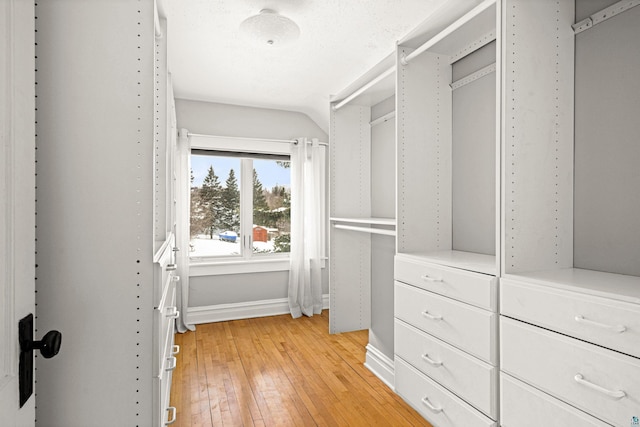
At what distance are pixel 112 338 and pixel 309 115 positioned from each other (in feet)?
11.8

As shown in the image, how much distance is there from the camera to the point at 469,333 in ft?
5.33

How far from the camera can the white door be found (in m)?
0.72

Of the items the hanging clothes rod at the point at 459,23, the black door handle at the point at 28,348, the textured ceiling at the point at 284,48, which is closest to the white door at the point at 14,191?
the black door handle at the point at 28,348

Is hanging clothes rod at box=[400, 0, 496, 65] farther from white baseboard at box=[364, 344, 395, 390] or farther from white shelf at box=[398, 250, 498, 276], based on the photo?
white baseboard at box=[364, 344, 395, 390]

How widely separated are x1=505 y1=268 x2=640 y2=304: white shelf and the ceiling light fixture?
6.37ft

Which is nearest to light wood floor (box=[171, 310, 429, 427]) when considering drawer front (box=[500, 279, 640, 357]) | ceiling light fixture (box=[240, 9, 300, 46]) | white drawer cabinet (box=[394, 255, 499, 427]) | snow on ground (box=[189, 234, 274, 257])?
white drawer cabinet (box=[394, 255, 499, 427])

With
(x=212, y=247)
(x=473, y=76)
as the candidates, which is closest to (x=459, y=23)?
(x=473, y=76)

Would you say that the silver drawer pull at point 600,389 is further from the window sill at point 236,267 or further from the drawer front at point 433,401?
the window sill at point 236,267

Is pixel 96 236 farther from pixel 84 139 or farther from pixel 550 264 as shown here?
pixel 550 264

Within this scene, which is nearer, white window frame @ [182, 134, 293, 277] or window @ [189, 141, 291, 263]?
white window frame @ [182, 134, 293, 277]

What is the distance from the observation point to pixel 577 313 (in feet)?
3.90

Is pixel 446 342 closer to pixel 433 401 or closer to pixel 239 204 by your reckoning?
pixel 433 401

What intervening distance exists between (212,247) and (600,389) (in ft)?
12.2

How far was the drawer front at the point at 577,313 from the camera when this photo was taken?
3.45ft
